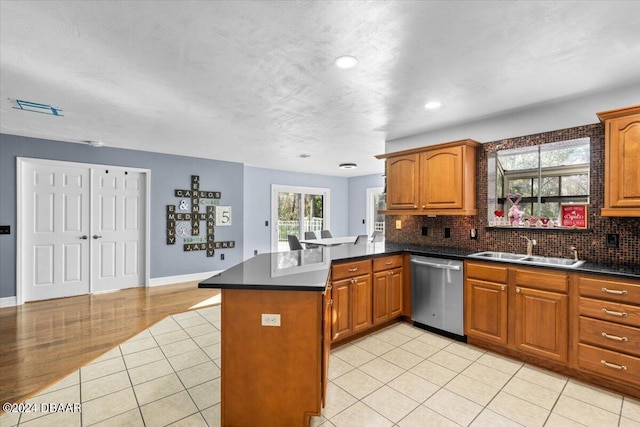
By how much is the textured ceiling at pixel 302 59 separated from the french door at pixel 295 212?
13.0ft

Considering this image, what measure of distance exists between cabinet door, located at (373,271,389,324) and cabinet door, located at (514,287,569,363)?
1.19m

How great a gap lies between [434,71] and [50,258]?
18.8 ft

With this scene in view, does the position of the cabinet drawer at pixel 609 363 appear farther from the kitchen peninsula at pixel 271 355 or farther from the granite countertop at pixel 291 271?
the kitchen peninsula at pixel 271 355

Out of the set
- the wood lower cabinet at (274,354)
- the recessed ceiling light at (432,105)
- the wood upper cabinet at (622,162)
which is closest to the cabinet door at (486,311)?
the wood upper cabinet at (622,162)

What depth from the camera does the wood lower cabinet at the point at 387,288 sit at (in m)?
3.14

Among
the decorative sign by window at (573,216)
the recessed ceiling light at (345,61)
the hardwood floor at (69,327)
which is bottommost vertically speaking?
the hardwood floor at (69,327)

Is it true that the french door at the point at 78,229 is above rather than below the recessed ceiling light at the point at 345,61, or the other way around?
below

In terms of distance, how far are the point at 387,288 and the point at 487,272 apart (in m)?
1.00

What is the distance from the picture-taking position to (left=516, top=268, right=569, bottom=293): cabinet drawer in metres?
2.35

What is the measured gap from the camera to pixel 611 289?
213 centimetres

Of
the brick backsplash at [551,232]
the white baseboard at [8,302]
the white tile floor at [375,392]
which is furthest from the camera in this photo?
the white baseboard at [8,302]

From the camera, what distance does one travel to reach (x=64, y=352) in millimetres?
2770

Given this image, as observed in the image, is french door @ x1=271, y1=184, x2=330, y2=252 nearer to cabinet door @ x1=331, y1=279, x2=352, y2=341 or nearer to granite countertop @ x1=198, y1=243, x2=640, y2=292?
granite countertop @ x1=198, y1=243, x2=640, y2=292

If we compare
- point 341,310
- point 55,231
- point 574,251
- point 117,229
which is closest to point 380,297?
point 341,310
